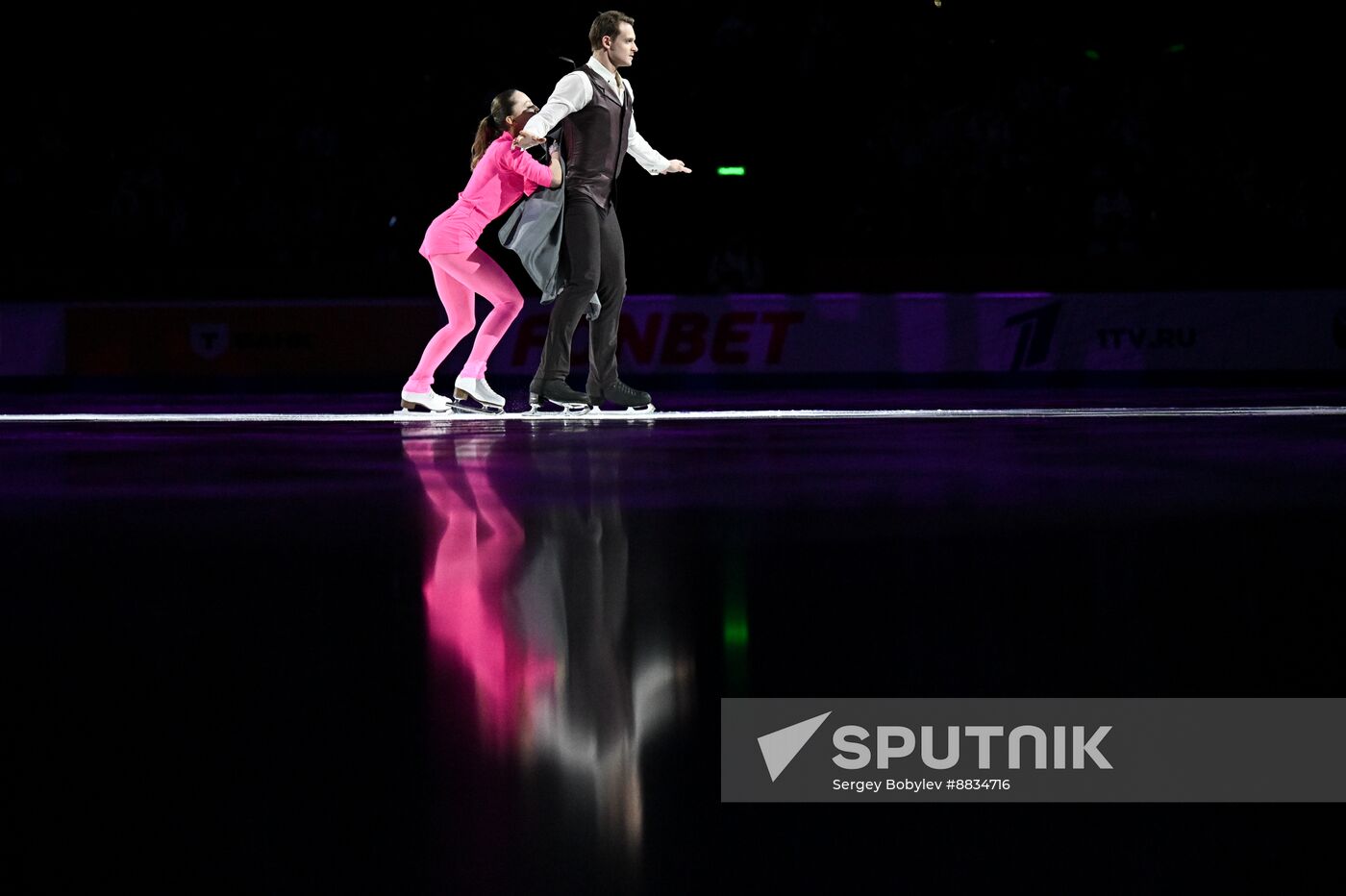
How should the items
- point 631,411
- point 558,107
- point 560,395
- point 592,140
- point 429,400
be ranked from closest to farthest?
point 558,107 → point 592,140 → point 560,395 → point 631,411 → point 429,400

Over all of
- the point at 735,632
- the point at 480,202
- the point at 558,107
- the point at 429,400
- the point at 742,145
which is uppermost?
the point at 742,145

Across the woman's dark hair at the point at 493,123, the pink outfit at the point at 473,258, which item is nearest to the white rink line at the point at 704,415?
the pink outfit at the point at 473,258

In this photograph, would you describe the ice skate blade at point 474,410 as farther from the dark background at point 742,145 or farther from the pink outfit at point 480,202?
the dark background at point 742,145

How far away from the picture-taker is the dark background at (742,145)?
60.7 feet

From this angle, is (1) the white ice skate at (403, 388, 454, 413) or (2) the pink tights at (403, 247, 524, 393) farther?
(1) the white ice skate at (403, 388, 454, 413)

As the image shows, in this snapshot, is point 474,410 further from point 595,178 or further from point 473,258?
point 595,178

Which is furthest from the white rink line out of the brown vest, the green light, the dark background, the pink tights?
the dark background

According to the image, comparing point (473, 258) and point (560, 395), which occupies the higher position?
point (473, 258)

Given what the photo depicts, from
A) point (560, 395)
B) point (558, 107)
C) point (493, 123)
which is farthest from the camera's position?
point (493, 123)

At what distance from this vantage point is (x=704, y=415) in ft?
34.5

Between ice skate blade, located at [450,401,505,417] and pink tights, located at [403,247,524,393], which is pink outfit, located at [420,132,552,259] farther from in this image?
ice skate blade, located at [450,401,505,417]

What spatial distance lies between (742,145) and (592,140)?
33.6 ft

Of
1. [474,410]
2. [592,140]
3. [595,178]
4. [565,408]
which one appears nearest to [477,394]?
[474,410]

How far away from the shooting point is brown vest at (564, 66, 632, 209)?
9812mm
